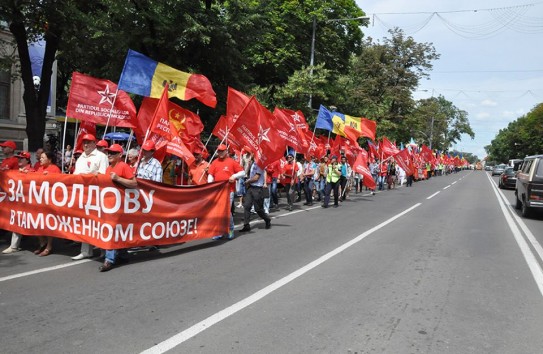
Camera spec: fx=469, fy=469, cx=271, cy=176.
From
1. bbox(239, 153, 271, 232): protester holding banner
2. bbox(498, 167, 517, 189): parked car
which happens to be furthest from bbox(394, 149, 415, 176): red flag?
bbox(239, 153, 271, 232): protester holding banner

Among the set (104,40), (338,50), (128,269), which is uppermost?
(338,50)

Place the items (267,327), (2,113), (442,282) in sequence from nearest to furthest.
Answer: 1. (267,327)
2. (442,282)
3. (2,113)

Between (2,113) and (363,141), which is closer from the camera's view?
(2,113)

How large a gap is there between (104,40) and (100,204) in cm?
982

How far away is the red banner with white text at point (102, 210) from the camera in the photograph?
6723 millimetres

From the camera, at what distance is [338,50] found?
30.4 metres

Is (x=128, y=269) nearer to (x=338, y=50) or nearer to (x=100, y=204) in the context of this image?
(x=100, y=204)

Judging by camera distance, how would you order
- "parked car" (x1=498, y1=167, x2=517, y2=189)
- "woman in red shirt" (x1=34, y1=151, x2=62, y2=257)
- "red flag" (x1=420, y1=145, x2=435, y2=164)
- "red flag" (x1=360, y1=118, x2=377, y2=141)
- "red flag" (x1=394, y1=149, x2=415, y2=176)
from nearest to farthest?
1. "woman in red shirt" (x1=34, y1=151, x2=62, y2=257)
2. "red flag" (x1=360, y1=118, x2=377, y2=141)
3. "red flag" (x1=394, y1=149, x2=415, y2=176)
4. "parked car" (x1=498, y1=167, x2=517, y2=189)
5. "red flag" (x1=420, y1=145, x2=435, y2=164)

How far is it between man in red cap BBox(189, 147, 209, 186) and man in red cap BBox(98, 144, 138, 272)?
2.88 metres

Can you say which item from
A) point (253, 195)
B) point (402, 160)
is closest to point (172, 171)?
point (253, 195)

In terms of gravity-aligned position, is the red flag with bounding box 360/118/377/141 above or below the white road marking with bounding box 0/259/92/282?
above

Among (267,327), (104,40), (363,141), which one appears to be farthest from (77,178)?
(363,141)

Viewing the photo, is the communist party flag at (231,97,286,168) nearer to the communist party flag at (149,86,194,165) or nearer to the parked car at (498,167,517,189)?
the communist party flag at (149,86,194,165)

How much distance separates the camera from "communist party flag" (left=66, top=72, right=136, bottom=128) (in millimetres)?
8914
